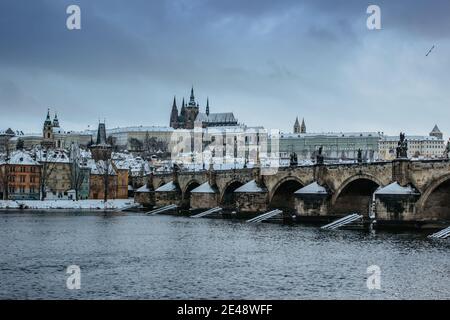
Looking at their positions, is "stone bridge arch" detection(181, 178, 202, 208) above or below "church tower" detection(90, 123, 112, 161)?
below

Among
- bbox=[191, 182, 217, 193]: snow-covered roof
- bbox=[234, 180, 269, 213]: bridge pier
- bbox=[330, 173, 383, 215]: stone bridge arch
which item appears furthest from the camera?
bbox=[191, 182, 217, 193]: snow-covered roof

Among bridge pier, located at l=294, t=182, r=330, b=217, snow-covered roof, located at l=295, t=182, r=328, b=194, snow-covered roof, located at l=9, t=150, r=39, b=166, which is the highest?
snow-covered roof, located at l=9, t=150, r=39, b=166

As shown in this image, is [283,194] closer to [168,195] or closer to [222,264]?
[168,195]

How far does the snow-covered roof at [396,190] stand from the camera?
44750 mm

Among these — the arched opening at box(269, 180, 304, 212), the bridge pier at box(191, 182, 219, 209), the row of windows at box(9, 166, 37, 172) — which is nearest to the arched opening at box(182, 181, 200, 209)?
the bridge pier at box(191, 182, 219, 209)

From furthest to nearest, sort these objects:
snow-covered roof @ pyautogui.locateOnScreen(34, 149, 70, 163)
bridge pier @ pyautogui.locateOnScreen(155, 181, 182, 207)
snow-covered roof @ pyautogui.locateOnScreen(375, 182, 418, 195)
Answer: snow-covered roof @ pyautogui.locateOnScreen(34, 149, 70, 163) < bridge pier @ pyautogui.locateOnScreen(155, 181, 182, 207) < snow-covered roof @ pyautogui.locateOnScreen(375, 182, 418, 195)

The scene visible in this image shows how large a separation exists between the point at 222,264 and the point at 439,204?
74.7 feet

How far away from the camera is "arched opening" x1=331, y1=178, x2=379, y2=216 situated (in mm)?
54300

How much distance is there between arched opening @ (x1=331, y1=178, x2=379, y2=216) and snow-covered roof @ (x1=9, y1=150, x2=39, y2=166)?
6385 centimetres

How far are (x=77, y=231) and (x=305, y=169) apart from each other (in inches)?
897

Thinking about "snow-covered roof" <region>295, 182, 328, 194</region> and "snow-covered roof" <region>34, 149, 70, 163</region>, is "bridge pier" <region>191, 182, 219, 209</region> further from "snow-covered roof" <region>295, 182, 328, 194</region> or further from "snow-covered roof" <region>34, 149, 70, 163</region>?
"snow-covered roof" <region>34, 149, 70, 163</region>

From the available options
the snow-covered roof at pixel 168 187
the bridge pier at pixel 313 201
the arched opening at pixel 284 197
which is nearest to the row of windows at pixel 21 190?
the snow-covered roof at pixel 168 187

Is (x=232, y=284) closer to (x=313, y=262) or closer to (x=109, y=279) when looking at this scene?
(x=109, y=279)
